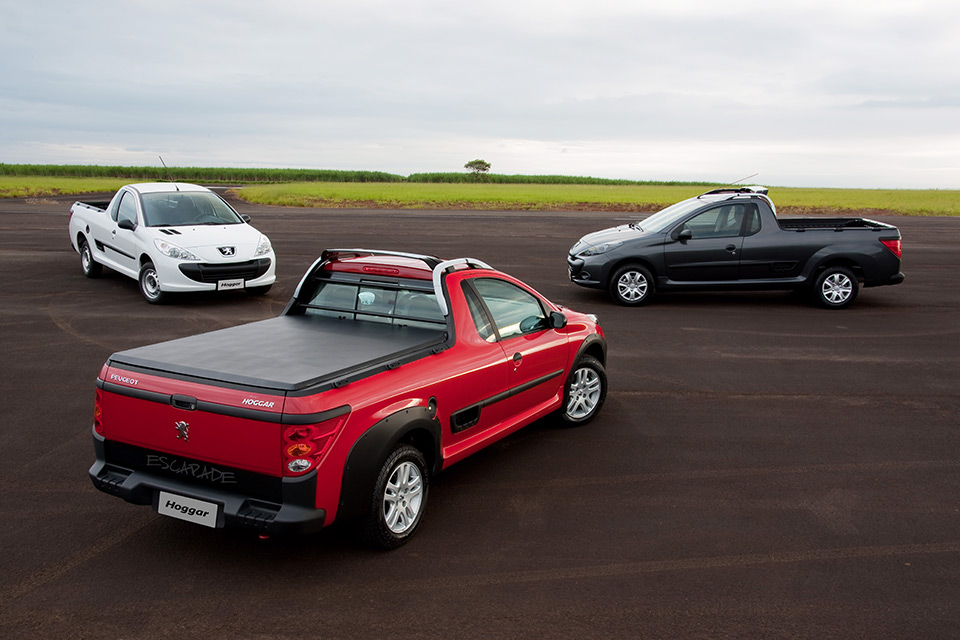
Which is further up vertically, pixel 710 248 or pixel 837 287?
pixel 710 248

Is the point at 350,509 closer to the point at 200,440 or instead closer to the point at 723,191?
the point at 200,440

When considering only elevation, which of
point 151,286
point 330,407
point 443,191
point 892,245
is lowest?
point 151,286

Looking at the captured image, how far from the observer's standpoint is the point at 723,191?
46.6 feet

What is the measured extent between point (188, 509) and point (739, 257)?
11.0 meters

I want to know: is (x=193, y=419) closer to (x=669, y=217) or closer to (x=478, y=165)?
(x=669, y=217)

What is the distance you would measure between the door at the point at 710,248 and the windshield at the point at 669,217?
21 cm

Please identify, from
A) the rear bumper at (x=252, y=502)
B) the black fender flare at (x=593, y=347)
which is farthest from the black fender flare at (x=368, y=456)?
the black fender flare at (x=593, y=347)

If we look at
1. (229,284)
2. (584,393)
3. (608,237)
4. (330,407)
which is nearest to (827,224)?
(608,237)

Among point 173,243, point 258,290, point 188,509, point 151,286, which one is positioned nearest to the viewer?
point 188,509

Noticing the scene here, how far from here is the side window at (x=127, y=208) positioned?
1366cm

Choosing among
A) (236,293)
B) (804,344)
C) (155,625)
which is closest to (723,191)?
(804,344)

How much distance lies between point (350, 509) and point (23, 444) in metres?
3.67

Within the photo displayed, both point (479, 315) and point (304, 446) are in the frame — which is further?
point (479, 315)

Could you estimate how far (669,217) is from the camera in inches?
546
